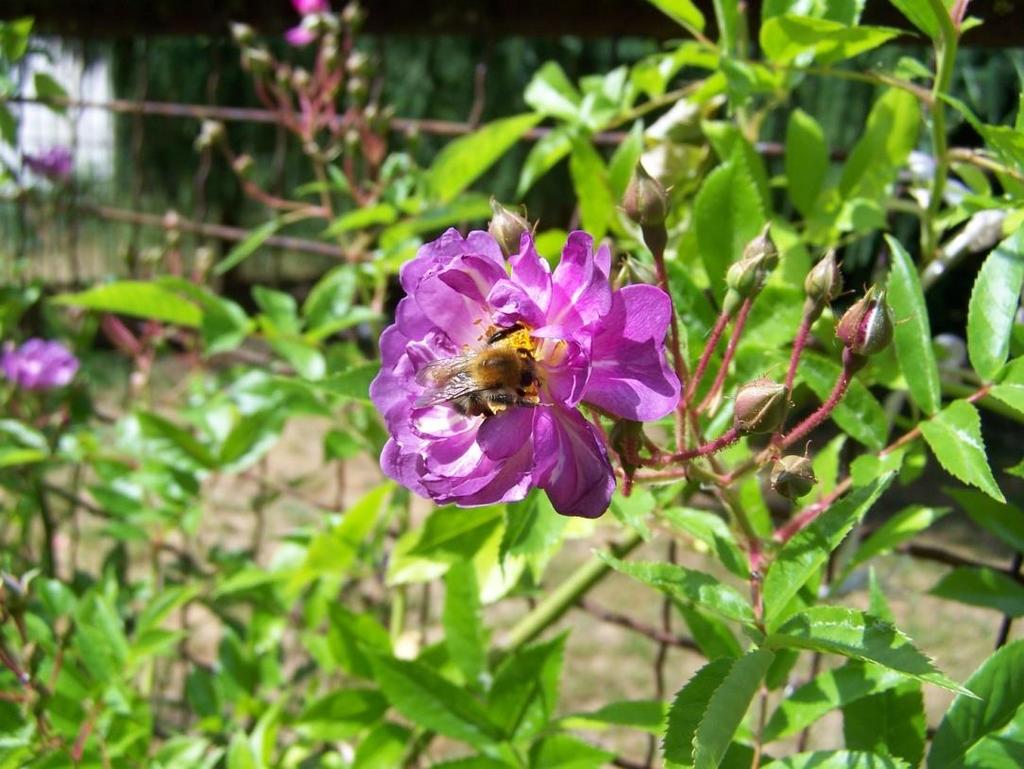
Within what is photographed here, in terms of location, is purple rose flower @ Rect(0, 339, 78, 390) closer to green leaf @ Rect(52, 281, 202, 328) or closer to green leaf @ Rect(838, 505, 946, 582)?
green leaf @ Rect(52, 281, 202, 328)

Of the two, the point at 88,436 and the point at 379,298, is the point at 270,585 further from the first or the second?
the point at 88,436

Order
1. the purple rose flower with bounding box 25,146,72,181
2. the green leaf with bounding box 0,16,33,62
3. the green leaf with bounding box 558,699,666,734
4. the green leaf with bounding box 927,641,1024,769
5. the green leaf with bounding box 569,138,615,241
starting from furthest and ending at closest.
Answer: the purple rose flower with bounding box 25,146,72,181 < the green leaf with bounding box 0,16,33,62 < the green leaf with bounding box 569,138,615,241 < the green leaf with bounding box 558,699,666,734 < the green leaf with bounding box 927,641,1024,769

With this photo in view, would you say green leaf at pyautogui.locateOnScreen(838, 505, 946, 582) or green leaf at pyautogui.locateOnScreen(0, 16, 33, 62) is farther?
green leaf at pyautogui.locateOnScreen(0, 16, 33, 62)

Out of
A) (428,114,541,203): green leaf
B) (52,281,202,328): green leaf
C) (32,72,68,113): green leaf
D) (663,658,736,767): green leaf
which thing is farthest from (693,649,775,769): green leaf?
(32,72,68,113): green leaf

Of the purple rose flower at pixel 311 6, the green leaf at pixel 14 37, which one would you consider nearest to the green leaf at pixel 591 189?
the purple rose flower at pixel 311 6

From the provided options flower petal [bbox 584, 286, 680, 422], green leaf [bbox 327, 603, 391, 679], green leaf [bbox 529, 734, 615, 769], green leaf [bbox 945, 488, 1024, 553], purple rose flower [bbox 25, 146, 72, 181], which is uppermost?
flower petal [bbox 584, 286, 680, 422]

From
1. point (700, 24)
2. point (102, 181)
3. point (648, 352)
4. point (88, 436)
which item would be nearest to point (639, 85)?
point (700, 24)

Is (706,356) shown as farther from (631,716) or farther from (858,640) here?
(631,716)

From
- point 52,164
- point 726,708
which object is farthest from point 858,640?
point 52,164
